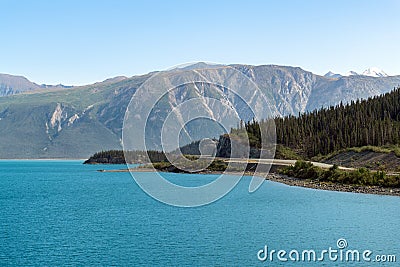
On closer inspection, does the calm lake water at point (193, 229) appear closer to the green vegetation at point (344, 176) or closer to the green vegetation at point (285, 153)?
the green vegetation at point (344, 176)

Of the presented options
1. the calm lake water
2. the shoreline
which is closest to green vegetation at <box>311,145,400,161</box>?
the shoreline

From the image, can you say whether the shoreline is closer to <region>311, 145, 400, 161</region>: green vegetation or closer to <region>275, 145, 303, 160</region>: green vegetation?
<region>311, 145, 400, 161</region>: green vegetation

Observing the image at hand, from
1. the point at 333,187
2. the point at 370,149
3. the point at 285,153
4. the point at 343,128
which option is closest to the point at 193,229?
the point at 333,187

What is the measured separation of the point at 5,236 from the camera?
183 feet

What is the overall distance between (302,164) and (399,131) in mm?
36703

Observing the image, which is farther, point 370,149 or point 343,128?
point 343,128

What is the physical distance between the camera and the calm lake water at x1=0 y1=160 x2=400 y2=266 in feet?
147

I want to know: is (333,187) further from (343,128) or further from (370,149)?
(343,128)

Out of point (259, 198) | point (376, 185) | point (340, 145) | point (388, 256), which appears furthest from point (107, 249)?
point (340, 145)

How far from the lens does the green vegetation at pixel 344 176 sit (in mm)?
93438

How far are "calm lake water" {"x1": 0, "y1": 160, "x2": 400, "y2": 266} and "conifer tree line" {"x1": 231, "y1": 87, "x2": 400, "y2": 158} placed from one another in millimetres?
60864

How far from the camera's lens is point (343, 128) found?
160750 millimetres

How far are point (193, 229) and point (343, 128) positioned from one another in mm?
112829

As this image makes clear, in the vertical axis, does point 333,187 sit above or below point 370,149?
below
